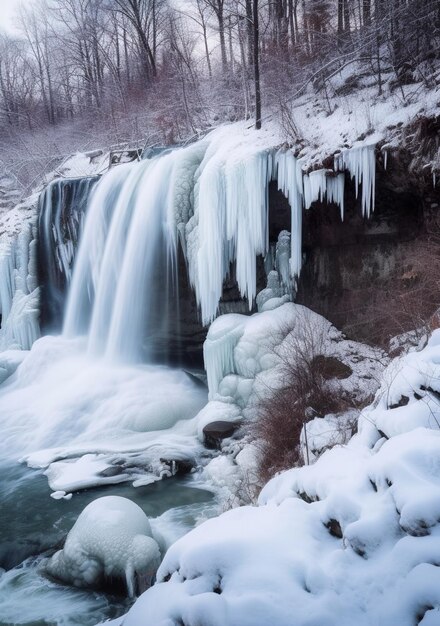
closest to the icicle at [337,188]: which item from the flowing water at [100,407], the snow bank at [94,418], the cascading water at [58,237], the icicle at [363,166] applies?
the icicle at [363,166]

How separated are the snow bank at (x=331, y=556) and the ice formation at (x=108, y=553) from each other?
1.65 metres

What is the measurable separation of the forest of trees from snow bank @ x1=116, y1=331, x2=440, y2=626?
7778 mm

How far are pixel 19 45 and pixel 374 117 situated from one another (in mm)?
29863

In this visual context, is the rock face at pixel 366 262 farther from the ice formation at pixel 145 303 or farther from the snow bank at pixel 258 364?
the snow bank at pixel 258 364

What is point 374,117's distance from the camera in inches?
307

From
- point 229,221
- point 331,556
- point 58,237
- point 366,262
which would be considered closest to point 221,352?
point 229,221

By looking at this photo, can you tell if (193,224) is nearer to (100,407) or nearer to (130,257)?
(130,257)

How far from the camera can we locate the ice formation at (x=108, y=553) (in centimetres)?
429

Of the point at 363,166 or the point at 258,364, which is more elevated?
the point at 363,166

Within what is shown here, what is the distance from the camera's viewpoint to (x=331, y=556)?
262 cm

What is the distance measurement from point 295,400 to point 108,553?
3.15 m

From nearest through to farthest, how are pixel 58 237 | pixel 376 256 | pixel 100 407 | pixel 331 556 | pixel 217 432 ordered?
pixel 331 556
pixel 217 432
pixel 376 256
pixel 100 407
pixel 58 237

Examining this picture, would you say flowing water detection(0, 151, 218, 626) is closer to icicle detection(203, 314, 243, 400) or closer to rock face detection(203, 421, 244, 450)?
rock face detection(203, 421, 244, 450)

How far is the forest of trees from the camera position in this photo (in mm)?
9414
